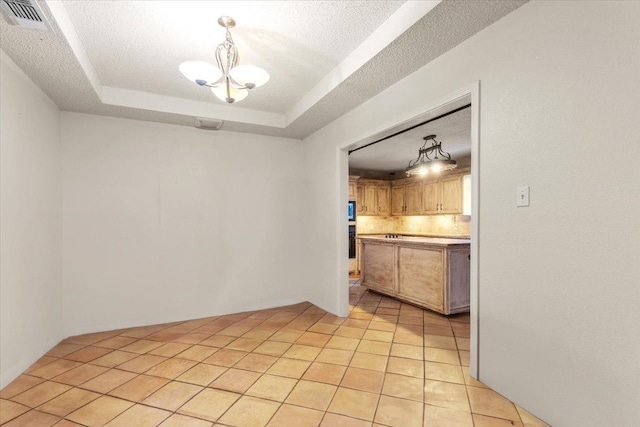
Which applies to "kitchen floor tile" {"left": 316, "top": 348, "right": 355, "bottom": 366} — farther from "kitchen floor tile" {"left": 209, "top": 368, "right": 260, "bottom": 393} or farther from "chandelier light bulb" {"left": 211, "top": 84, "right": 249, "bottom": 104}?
"chandelier light bulb" {"left": 211, "top": 84, "right": 249, "bottom": 104}

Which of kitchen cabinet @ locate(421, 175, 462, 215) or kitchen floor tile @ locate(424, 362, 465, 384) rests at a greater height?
kitchen cabinet @ locate(421, 175, 462, 215)

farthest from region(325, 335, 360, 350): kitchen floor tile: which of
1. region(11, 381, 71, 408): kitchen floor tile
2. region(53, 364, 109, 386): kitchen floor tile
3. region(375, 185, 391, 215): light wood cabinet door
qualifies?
region(375, 185, 391, 215): light wood cabinet door

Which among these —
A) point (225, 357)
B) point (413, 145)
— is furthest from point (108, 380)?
point (413, 145)

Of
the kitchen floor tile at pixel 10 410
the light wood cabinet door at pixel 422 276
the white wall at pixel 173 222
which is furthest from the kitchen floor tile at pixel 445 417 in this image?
the white wall at pixel 173 222

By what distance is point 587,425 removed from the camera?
149 cm

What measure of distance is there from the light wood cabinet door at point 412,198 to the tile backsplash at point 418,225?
0.79 feet

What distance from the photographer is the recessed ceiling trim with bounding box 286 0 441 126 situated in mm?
1859

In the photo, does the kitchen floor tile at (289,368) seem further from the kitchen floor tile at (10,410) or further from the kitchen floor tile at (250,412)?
the kitchen floor tile at (10,410)

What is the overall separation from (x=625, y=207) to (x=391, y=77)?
1.86 m

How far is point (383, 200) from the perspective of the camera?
7441 mm

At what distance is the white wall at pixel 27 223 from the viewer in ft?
7.21

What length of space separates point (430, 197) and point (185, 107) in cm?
515

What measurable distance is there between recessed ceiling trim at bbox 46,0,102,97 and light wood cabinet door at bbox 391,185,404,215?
6114 millimetres

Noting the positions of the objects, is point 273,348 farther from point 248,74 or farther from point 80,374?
point 248,74
